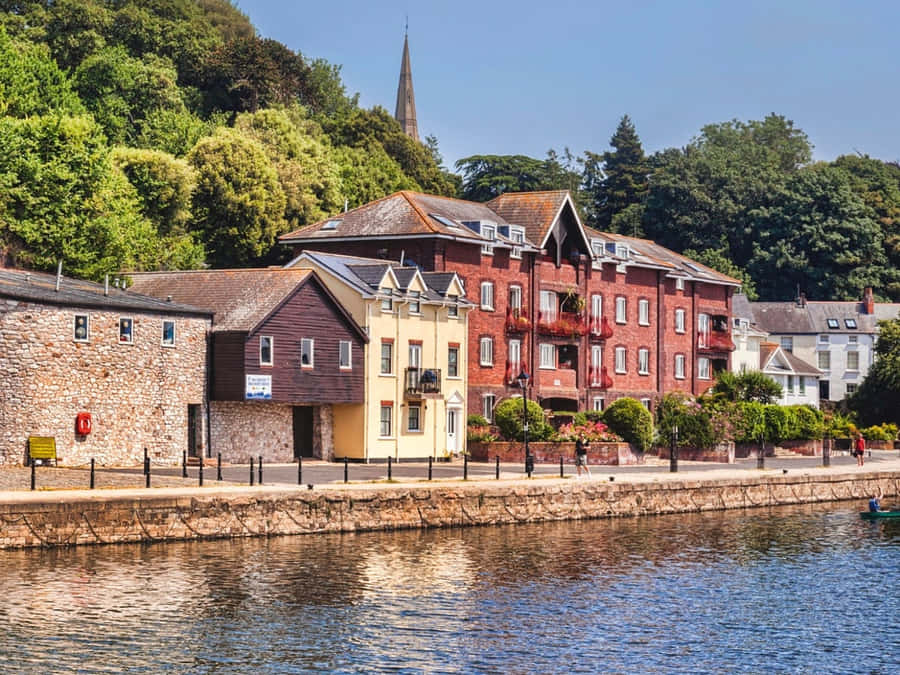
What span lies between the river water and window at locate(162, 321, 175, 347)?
1501 centimetres

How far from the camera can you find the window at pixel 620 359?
89.7 metres

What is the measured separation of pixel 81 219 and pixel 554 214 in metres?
25.5

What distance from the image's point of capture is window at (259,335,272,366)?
62.5 meters

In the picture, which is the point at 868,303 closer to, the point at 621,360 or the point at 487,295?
the point at 621,360

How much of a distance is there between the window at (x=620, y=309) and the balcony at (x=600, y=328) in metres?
2.04

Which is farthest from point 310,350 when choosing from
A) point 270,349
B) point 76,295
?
point 76,295

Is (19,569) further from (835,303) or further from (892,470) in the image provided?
(835,303)

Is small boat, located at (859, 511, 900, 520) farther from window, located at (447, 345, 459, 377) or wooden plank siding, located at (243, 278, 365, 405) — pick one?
wooden plank siding, located at (243, 278, 365, 405)

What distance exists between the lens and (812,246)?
139625 millimetres

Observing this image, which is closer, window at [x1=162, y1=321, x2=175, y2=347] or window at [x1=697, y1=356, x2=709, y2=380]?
window at [x1=162, y1=321, x2=175, y2=347]

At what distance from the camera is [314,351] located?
65.2 metres

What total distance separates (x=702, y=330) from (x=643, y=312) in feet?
26.0

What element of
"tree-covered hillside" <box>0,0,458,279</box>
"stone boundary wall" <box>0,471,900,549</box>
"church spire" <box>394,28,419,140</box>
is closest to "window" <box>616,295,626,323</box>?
"tree-covered hillside" <box>0,0,458,279</box>

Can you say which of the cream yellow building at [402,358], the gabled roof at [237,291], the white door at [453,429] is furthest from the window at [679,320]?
the gabled roof at [237,291]
